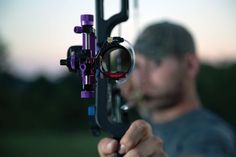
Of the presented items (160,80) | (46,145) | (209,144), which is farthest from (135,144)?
(46,145)

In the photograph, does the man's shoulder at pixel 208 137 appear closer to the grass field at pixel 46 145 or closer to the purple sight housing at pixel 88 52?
the purple sight housing at pixel 88 52

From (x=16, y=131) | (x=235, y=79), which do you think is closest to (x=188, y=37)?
(x=235, y=79)

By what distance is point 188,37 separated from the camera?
3162 millimetres

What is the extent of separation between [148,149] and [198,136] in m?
1.27

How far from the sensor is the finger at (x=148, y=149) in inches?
52.2

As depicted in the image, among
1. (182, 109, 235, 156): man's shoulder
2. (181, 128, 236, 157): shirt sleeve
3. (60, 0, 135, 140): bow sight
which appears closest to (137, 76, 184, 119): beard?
(182, 109, 235, 156): man's shoulder

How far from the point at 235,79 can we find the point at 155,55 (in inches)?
383

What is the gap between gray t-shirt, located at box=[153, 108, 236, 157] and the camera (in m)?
2.47

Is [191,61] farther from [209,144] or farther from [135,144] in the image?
[135,144]

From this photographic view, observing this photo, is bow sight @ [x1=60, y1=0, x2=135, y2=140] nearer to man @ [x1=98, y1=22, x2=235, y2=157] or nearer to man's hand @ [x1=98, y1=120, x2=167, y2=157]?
man's hand @ [x1=98, y1=120, x2=167, y2=157]

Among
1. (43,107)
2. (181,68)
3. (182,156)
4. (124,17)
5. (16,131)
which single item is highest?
(124,17)

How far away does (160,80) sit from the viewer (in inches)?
125

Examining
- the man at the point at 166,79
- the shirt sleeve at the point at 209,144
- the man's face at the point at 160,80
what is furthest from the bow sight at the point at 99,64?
the man's face at the point at 160,80

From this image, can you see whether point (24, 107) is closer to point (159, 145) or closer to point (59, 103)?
point (59, 103)
